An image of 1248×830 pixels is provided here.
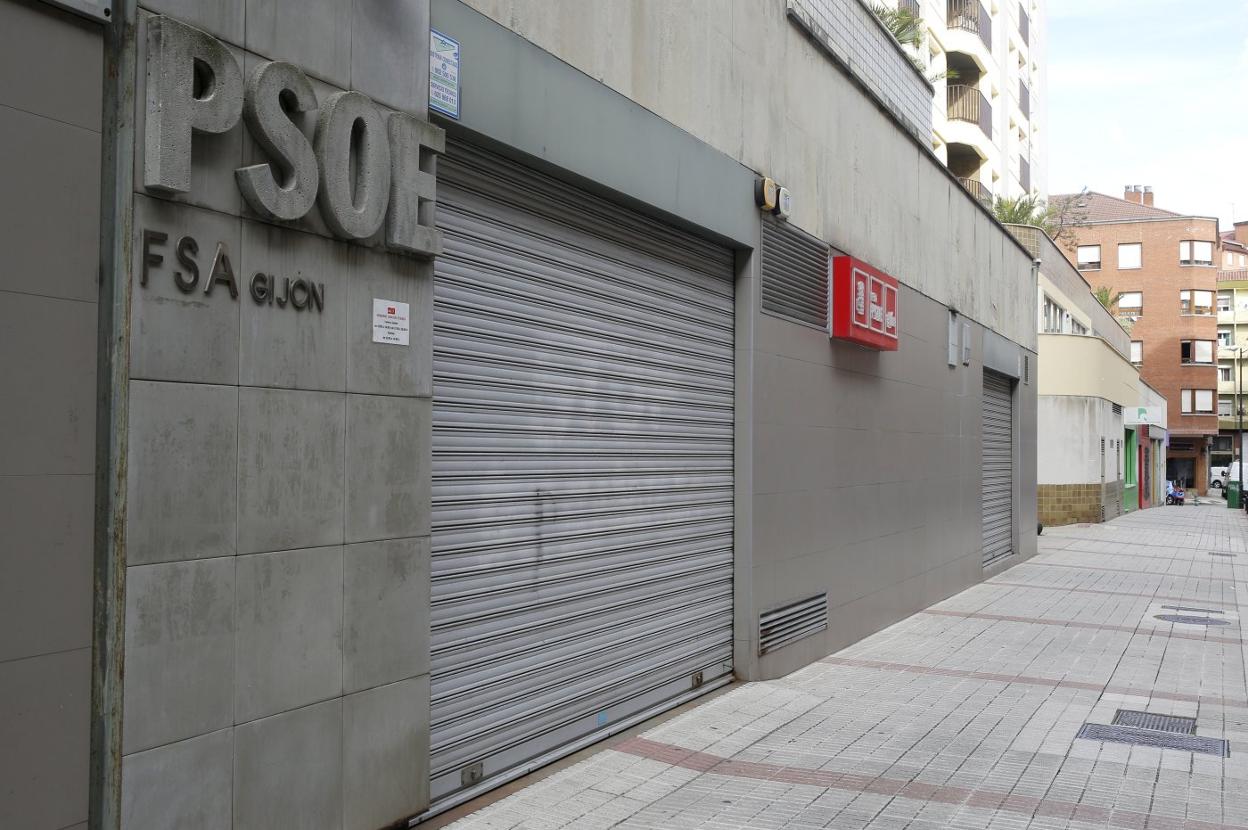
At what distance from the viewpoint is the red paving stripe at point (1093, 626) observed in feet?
38.2

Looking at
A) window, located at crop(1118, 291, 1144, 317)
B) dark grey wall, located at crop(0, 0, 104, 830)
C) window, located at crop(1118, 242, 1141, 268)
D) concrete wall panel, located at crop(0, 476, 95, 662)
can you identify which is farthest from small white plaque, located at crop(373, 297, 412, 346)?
window, located at crop(1118, 291, 1144, 317)

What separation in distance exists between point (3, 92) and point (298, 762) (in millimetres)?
2586

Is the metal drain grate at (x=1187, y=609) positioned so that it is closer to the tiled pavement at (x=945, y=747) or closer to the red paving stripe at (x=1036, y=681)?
the tiled pavement at (x=945, y=747)

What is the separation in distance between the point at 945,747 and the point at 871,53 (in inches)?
302

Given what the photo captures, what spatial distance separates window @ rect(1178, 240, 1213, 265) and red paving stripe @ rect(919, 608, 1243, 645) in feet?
207

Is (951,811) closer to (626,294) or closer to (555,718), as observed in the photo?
(555,718)

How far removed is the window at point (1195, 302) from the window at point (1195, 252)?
1893 mm

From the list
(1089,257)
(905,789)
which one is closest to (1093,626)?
(905,789)

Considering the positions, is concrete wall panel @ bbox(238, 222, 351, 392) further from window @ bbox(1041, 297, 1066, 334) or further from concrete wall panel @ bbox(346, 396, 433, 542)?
window @ bbox(1041, 297, 1066, 334)

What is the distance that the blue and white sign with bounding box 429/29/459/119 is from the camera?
196 inches

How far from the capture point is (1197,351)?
2734 inches

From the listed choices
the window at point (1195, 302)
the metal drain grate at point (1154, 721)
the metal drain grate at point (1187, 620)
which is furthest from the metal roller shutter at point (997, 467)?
the window at point (1195, 302)

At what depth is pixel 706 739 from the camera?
678 centimetres

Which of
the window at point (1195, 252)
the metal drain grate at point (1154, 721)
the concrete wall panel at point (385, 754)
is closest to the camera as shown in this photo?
the concrete wall panel at point (385, 754)
